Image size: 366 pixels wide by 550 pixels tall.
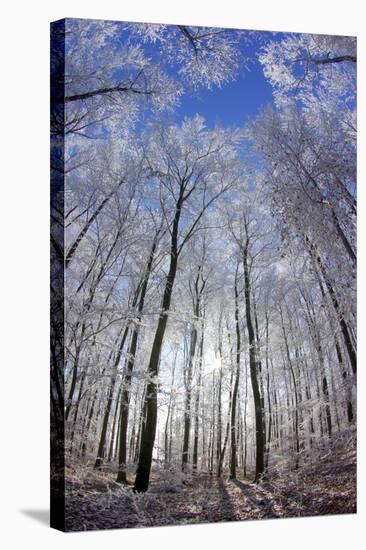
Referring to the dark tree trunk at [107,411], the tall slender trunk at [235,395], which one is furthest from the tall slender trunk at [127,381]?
the tall slender trunk at [235,395]

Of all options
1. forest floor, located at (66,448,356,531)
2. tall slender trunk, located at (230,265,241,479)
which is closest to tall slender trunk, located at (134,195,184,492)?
forest floor, located at (66,448,356,531)

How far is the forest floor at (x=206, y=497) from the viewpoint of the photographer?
26.1 ft

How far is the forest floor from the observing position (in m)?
7.96

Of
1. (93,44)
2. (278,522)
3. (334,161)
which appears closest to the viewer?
(93,44)

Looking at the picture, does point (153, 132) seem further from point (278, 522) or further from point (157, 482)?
point (278, 522)

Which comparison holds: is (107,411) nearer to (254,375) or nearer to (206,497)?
(206,497)

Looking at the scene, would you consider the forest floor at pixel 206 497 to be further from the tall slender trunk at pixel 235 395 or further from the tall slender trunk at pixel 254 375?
the tall slender trunk at pixel 254 375

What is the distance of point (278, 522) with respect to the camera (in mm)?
8727

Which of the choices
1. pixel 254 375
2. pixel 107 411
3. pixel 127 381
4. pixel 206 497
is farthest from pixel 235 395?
pixel 107 411

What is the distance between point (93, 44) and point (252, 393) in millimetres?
3533

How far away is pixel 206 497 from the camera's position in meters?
8.48

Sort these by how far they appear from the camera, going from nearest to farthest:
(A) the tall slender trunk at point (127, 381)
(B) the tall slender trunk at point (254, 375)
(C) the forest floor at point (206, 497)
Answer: (C) the forest floor at point (206, 497) < (A) the tall slender trunk at point (127, 381) < (B) the tall slender trunk at point (254, 375)

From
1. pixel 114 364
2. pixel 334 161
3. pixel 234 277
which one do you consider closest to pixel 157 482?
pixel 114 364

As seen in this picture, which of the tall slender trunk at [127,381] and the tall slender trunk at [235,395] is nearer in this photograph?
the tall slender trunk at [127,381]
